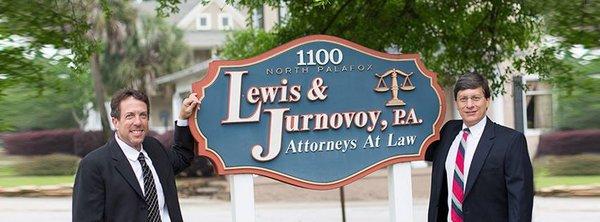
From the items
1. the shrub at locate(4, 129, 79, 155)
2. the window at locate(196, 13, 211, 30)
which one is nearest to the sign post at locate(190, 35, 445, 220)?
the shrub at locate(4, 129, 79, 155)

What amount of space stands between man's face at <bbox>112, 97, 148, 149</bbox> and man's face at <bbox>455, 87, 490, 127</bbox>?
1.80 m

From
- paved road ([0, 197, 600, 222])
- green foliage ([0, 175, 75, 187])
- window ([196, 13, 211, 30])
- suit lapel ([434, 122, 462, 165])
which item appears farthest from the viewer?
window ([196, 13, 211, 30])

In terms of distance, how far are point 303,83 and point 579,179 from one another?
1583 centimetres

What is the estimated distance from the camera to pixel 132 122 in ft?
15.3

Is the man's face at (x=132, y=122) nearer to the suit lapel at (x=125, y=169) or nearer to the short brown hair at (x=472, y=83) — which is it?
the suit lapel at (x=125, y=169)

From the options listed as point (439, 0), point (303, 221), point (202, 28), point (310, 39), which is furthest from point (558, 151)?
point (202, 28)

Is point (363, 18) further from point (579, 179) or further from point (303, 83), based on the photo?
point (579, 179)

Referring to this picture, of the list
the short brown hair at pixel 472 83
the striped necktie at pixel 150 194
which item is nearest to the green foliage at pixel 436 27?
the short brown hair at pixel 472 83

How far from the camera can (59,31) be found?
6.57 metres

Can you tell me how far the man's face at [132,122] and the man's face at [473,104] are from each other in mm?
1801

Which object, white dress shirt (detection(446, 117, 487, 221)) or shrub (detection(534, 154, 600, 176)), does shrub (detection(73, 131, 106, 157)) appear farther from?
white dress shirt (detection(446, 117, 487, 221))

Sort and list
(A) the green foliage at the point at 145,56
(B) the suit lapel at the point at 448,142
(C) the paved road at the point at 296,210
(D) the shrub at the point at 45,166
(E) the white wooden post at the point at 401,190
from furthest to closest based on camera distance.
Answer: (A) the green foliage at the point at 145,56 → (D) the shrub at the point at 45,166 → (C) the paved road at the point at 296,210 → (E) the white wooden post at the point at 401,190 → (B) the suit lapel at the point at 448,142

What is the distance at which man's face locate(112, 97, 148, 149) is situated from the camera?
15.4ft

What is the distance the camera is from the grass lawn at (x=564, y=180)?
64.1 feet
